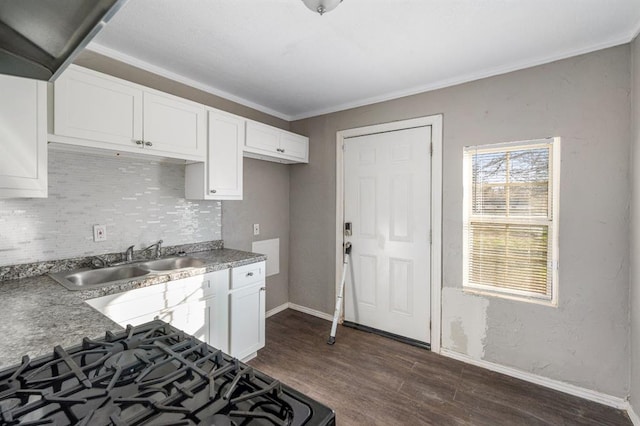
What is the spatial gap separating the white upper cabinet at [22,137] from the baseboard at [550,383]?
3.19m

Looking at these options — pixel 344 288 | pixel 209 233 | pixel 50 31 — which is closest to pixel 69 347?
pixel 50 31

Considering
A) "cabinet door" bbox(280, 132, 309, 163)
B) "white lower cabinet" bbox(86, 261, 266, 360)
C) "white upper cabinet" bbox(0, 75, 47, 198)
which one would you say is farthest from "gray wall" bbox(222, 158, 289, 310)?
"white upper cabinet" bbox(0, 75, 47, 198)

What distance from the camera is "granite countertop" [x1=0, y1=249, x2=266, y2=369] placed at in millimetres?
955

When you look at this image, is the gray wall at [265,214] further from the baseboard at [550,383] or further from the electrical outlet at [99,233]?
the baseboard at [550,383]

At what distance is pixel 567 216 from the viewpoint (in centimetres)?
210

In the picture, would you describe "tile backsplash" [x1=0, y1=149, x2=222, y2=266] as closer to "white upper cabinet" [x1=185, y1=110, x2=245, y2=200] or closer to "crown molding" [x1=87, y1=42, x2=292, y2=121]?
"white upper cabinet" [x1=185, y1=110, x2=245, y2=200]

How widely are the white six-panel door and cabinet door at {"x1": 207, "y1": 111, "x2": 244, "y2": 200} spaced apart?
1179mm

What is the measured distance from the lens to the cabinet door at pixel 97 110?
5.40 feet

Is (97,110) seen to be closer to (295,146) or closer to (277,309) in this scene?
(295,146)

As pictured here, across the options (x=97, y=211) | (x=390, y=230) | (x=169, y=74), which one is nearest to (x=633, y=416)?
(x=390, y=230)

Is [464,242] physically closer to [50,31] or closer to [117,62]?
[50,31]

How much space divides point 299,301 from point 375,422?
190 centimetres

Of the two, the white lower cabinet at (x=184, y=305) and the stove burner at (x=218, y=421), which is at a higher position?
the stove burner at (x=218, y=421)

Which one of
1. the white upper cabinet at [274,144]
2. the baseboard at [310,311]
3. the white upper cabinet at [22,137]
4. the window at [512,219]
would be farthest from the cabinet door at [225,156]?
the window at [512,219]
